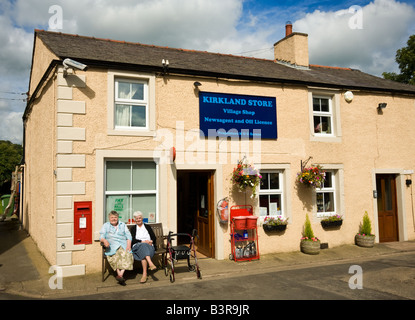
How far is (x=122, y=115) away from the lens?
829cm

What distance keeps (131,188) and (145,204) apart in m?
0.54

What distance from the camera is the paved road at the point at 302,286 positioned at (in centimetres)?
590

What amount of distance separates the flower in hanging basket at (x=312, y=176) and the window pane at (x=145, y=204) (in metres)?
4.21

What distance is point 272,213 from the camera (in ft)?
31.6

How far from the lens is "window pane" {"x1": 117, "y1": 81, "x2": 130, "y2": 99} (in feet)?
27.2

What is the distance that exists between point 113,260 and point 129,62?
184 inches

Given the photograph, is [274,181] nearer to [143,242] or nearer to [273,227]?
[273,227]

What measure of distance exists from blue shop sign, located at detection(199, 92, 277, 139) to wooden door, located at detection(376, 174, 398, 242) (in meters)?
4.55

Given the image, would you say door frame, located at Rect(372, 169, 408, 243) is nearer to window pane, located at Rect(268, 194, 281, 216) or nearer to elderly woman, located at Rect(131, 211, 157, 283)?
window pane, located at Rect(268, 194, 281, 216)

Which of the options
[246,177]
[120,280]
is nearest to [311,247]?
[246,177]

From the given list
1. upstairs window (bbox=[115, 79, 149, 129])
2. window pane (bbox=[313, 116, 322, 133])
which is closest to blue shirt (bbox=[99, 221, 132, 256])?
upstairs window (bbox=[115, 79, 149, 129])

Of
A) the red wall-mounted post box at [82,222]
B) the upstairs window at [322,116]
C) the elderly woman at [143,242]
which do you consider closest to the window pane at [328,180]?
the upstairs window at [322,116]
